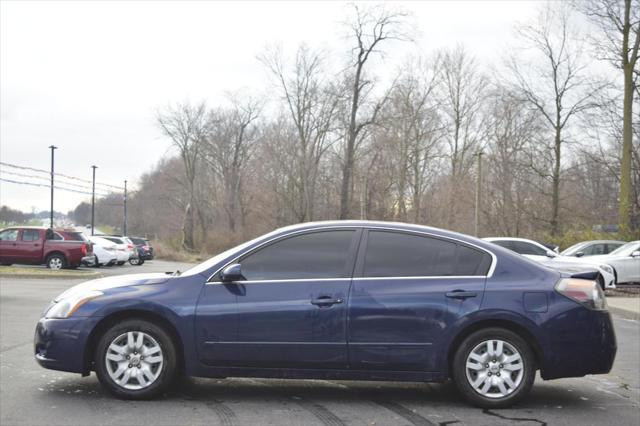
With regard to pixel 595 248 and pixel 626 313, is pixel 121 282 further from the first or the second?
pixel 595 248

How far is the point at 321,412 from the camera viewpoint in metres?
5.43

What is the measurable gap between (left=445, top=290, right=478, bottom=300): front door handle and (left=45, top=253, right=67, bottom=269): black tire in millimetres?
22850

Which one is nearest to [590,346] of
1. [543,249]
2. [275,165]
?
[543,249]

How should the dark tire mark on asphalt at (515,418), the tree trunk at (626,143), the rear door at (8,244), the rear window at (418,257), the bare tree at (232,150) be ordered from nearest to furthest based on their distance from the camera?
the dark tire mark on asphalt at (515,418) → the rear window at (418,257) → the rear door at (8,244) → the tree trunk at (626,143) → the bare tree at (232,150)

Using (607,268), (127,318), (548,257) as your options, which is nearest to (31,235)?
(548,257)

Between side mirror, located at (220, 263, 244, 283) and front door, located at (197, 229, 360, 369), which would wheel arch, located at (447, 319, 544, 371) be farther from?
side mirror, located at (220, 263, 244, 283)

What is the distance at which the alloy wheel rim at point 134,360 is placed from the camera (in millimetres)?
5637

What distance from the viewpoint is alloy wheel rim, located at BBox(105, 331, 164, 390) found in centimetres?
564

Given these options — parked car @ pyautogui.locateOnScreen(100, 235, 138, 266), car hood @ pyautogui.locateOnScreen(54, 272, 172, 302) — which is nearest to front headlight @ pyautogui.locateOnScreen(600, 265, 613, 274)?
car hood @ pyautogui.locateOnScreen(54, 272, 172, 302)

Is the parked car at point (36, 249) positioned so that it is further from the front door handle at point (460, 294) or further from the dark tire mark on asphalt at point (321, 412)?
the front door handle at point (460, 294)

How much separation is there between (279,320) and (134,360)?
127 cm

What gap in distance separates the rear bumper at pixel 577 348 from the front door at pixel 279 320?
1.73 m

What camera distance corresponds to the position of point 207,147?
7444 cm

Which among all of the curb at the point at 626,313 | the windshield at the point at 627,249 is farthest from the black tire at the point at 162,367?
the windshield at the point at 627,249
